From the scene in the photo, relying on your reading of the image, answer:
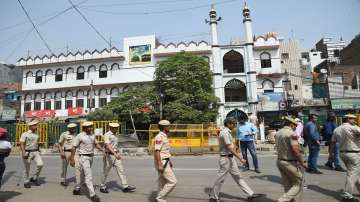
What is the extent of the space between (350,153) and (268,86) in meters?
27.9

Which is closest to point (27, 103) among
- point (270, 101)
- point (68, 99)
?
point (68, 99)

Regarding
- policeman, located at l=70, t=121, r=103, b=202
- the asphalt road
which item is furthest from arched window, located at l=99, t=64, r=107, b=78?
policeman, located at l=70, t=121, r=103, b=202

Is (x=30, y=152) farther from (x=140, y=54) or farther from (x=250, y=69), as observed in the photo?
(x=250, y=69)

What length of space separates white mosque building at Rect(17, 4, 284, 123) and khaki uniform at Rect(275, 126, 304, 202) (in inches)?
1018

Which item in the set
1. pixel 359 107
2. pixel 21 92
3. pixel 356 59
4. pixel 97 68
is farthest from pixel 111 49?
pixel 356 59

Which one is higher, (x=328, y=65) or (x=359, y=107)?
(x=328, y=65)

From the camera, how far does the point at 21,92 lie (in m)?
37.6

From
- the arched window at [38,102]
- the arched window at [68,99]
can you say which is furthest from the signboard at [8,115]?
the arched window at [68,99]

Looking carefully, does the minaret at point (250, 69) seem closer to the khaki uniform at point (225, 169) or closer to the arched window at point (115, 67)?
the arched window at point (115, 67)

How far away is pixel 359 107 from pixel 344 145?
27.5 m

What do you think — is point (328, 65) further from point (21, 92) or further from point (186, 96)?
point (21, 92)

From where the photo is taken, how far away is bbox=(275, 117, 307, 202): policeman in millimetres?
5166

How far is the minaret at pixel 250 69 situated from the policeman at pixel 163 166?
26.5m

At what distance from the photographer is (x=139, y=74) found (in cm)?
3409
